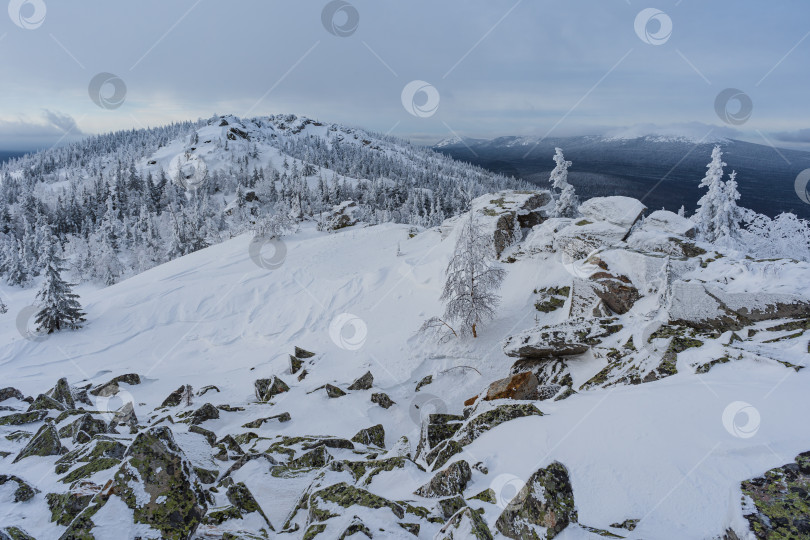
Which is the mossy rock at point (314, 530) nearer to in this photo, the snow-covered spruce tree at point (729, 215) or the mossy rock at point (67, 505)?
the mossy rock at point (67, 505)

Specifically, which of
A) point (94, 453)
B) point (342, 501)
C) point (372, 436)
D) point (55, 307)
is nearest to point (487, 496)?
point (342, 501)

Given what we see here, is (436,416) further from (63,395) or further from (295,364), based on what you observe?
(63,395)

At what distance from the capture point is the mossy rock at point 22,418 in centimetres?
856

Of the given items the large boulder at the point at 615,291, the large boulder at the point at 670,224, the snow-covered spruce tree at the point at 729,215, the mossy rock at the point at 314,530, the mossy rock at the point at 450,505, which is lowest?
the mossy rock at the point at 314,530

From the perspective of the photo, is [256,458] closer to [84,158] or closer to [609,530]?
[609,530]

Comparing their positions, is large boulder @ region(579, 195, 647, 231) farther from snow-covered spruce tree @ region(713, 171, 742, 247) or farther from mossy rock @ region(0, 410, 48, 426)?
mossy rock @ region(0, 410, 48, 426)

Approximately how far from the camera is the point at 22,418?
8812mm

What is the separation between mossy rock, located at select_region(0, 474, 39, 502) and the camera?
4.43m

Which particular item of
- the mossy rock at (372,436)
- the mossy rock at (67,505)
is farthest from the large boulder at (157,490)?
the mossy rock at (372,436)

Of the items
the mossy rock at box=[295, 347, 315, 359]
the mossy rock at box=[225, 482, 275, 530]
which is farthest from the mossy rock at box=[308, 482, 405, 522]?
the mossy rock at box=[295, 347, 315, 359]

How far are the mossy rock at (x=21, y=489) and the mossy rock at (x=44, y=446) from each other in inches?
79.0

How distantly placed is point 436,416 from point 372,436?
2158mm

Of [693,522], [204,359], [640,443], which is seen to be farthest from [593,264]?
[204,359]

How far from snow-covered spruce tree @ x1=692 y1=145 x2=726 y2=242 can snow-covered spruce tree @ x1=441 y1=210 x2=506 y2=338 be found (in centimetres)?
2293
